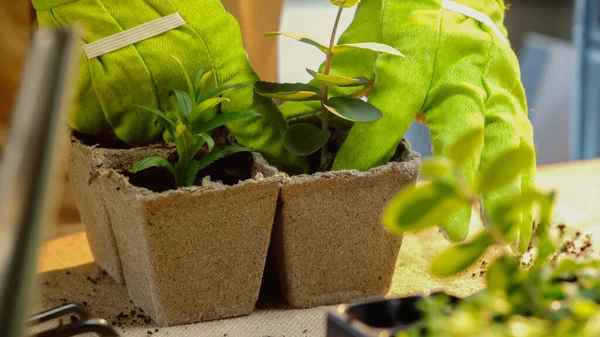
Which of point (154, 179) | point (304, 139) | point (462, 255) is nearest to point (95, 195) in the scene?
point (154, 179)

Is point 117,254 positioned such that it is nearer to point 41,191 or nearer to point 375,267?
point 375,267

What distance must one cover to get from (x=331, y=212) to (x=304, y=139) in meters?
0.06

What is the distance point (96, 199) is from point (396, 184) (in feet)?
0.90

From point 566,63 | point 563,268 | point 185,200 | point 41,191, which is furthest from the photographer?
point 566,63

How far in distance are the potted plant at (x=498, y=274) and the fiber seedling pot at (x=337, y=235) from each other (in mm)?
240

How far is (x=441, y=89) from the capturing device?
68cm

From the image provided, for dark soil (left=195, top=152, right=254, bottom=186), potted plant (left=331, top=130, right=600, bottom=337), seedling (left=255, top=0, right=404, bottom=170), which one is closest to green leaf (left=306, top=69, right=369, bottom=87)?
seedling (left=255, top=0, right=404, bottom=170)

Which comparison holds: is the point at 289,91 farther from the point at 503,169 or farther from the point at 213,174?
the point at 503,169

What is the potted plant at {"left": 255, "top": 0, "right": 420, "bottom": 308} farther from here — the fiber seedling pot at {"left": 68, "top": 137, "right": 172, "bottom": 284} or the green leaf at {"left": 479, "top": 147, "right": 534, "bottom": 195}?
the green leaf at {"left": 479, "top": 147, "right": 534, "bottom": 195}

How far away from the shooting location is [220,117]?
0.65 meters

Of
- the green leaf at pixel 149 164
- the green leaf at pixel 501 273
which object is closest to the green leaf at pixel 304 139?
the green leaf at pixel 149 164

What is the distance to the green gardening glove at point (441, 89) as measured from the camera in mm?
665

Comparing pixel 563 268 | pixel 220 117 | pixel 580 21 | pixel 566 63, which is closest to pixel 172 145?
pixel 220 117

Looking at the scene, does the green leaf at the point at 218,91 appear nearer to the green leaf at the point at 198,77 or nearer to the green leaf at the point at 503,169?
the green leaf at the point at 198,77
